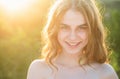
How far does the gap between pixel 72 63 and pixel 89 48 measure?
19 centimetres

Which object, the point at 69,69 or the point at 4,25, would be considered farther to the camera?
the point at 4,25

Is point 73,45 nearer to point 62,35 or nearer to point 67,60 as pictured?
point 62,35

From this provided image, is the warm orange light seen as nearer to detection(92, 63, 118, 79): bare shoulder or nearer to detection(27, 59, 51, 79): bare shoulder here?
detection(27, 59, 51, 79): bare shoulder

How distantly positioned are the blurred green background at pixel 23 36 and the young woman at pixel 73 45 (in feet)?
7.07

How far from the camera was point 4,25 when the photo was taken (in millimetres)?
7129

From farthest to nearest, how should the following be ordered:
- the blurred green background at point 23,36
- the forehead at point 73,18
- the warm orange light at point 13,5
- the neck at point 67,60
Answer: the warm orange light at point 13,5 → the blurred green background at point 23,36 → the neck at point 67,60 → the forehead at point 73,18

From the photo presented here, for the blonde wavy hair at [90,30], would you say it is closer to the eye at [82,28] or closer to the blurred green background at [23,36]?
the eye at [82,28]

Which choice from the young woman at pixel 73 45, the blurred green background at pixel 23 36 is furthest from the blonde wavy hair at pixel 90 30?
the blurred green background at pixel 23 36

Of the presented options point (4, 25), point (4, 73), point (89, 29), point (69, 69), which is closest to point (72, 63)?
point (69, 69)

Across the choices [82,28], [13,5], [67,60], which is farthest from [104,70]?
[13,5]

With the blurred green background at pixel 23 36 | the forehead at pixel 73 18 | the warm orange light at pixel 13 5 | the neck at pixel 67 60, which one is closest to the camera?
the forehead at pixel 73 18

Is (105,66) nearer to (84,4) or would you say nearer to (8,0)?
(84,4)

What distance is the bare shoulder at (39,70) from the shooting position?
4.05 m

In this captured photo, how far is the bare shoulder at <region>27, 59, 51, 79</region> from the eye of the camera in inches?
159
